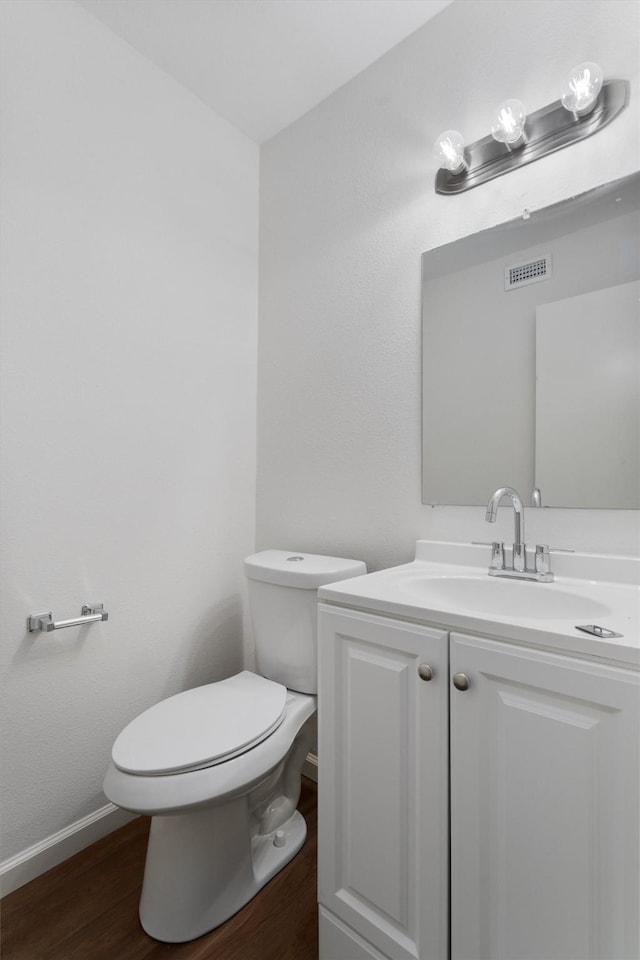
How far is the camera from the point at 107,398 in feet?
4.83

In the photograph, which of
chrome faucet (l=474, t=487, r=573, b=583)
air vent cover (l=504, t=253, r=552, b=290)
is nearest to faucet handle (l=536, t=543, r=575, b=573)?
chrome faucet (l=474, t=487, r=573, b=583)

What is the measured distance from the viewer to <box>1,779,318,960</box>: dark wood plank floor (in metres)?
1.08

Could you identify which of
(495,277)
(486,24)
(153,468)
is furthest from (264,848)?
(486,24)

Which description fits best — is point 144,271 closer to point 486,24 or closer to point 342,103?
point 342,103

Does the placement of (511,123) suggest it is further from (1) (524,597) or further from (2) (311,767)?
(2) (311,767)

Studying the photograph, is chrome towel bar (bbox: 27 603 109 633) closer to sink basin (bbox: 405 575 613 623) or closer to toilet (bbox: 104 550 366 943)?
toilet (bbox: 104 550 366 943)

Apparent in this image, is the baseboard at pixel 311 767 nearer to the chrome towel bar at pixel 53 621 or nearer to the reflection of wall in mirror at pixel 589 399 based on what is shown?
the chrome towel bar at pixel 53 621

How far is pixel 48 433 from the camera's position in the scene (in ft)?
4.39

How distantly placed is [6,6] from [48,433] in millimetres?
1137

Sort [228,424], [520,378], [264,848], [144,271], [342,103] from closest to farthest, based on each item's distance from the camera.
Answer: [520,378] → [264,848] → [144,271] → [342,103] → [228,424]

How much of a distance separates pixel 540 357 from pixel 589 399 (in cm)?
16

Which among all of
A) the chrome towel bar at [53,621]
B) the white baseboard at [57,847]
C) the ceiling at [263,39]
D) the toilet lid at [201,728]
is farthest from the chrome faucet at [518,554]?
the ceiling at [263,39]

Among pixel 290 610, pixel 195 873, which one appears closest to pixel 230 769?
pixel 195 873

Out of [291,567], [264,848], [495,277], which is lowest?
[264,848]
